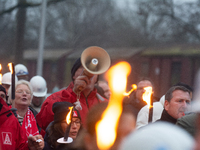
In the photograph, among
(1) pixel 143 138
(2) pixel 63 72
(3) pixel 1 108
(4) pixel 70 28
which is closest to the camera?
(1) pixel 143 138

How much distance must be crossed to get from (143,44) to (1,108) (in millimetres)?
21202

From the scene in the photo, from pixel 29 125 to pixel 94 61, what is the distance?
921mm

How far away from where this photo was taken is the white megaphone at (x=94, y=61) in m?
3.10

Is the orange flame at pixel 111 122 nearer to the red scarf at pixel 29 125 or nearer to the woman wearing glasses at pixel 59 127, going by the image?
the woman wearing glasses at pixel 59 127

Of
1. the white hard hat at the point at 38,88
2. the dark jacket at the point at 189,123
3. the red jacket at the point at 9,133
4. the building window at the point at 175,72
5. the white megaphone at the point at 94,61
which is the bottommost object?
the red jacket at the point at 9,133

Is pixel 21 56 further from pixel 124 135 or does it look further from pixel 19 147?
pixel 124 135

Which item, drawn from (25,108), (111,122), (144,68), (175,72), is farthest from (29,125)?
(144,68)

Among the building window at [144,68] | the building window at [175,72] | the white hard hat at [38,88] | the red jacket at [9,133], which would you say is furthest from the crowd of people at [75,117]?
the building window at [144,68]

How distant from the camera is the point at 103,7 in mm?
23531

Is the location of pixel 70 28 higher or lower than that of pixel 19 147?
higher

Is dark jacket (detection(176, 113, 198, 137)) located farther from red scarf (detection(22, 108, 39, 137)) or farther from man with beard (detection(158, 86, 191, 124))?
red scarf (detection(22, 108, 39, 137))

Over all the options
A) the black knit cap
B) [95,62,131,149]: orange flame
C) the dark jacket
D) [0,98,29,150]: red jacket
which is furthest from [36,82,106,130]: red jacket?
[95,62,131,149]: orange flame

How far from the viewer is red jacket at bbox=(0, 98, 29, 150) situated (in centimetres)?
271


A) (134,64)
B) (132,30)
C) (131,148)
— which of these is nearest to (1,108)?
(131,148)
